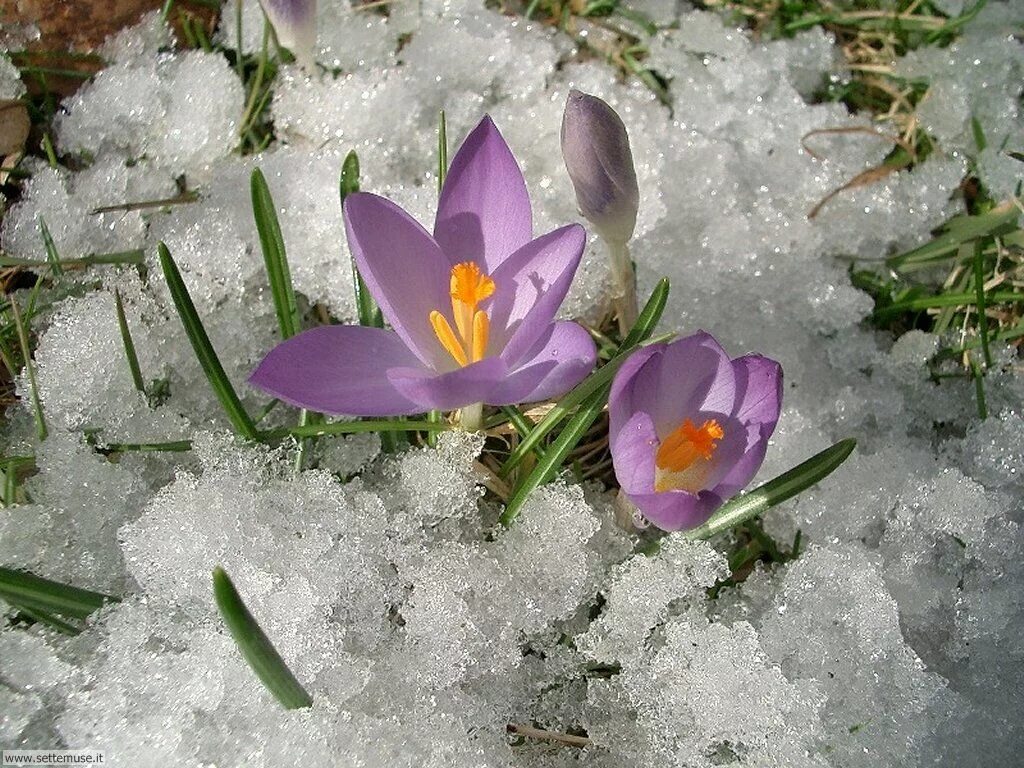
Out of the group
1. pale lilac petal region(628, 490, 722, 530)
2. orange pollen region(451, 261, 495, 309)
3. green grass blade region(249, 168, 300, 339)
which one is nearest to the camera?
pale lilac petal region(628, 490, 722, 530)

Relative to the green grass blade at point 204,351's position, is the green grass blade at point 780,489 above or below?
below

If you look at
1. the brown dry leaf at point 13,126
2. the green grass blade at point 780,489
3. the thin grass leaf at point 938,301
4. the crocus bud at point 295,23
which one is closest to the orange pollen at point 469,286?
the green grass blade at point 780,489

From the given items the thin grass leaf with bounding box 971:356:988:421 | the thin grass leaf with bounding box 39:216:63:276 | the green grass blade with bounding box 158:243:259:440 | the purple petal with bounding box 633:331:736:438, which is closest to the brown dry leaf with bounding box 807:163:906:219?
the thin grass leaf with bounding box 971:356:988:421

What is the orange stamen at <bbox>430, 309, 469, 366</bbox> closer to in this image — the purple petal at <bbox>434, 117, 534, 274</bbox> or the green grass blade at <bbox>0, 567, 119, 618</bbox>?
the purple petal at <bbox>434, 117, 534, 274</bbox>

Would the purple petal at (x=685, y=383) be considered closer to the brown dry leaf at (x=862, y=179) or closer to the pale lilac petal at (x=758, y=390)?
the pale lilac petal at (x=758, y=390)

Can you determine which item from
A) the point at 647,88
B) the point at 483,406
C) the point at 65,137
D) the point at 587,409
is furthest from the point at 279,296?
the point at 647,88

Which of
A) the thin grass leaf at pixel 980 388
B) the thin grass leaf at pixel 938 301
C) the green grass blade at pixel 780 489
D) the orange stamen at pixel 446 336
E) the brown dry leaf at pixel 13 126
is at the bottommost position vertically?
the thin grass leaf at pixel 980 388
